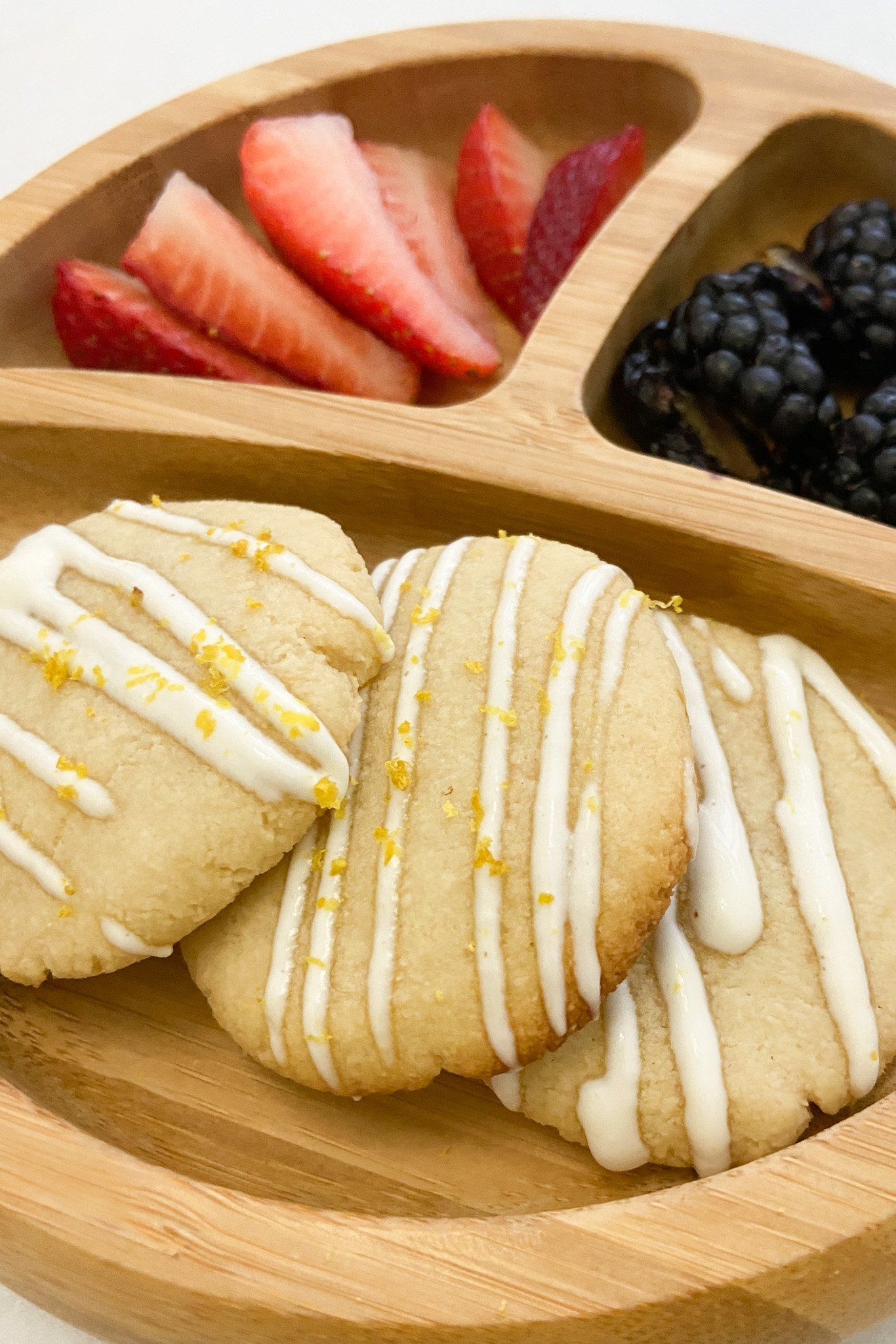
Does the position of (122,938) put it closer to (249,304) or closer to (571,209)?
(249,304)

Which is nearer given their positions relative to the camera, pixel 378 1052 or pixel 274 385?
pixel 378 1052

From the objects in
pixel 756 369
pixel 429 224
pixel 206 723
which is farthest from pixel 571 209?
pixel 206 723

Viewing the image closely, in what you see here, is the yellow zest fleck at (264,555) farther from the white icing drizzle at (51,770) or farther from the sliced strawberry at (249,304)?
the sliced strawberry at (249,304)

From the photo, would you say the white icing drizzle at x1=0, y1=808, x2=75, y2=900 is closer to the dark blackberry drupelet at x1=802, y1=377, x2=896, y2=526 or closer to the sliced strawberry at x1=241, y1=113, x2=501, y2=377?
the sliced strawberry at x1=241, y1=113, x2=501, y2=377

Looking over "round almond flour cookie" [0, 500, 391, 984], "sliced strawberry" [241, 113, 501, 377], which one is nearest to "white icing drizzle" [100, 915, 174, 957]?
"round almond flour cookie" [0, 500, 391, 984]

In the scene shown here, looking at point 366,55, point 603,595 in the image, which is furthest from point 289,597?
point 366,55

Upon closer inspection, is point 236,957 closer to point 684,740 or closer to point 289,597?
point 289,597
